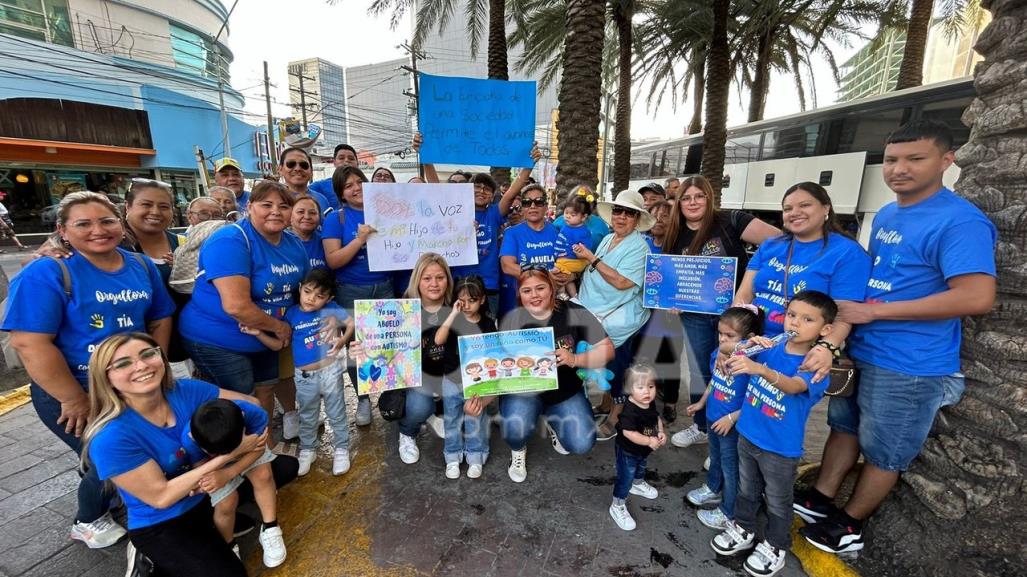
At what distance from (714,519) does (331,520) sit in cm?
237

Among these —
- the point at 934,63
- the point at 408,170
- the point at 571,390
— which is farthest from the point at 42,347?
the point at 934,63

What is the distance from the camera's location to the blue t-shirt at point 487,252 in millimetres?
4113

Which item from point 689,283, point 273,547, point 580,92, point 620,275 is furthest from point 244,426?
point 580,92

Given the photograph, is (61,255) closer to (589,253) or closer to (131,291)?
(131,291)

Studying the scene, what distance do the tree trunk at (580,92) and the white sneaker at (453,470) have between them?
4252mm

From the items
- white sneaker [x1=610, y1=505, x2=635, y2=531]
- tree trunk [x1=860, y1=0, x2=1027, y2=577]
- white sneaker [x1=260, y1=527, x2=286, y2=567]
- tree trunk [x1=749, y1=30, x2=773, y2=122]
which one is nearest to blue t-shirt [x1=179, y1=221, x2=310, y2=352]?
white sneaker [x1=260, y1=527, x2=286, y2=567]

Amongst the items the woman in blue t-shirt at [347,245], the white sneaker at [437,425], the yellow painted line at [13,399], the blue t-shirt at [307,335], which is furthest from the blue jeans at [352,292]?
the yellow painted line at [13,399]

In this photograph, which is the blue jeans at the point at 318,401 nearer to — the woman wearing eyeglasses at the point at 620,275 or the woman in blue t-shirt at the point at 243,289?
the woman in blue t-shirt at the point at 243,289

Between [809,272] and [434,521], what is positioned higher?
[809,272]

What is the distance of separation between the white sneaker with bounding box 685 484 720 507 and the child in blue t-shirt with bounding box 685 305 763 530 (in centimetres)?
6

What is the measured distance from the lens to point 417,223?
363 centimetres

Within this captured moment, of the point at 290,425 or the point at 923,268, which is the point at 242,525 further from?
the point at 923,268

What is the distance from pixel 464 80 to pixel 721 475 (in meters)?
3.95

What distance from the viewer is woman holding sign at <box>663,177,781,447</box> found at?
3.30m
